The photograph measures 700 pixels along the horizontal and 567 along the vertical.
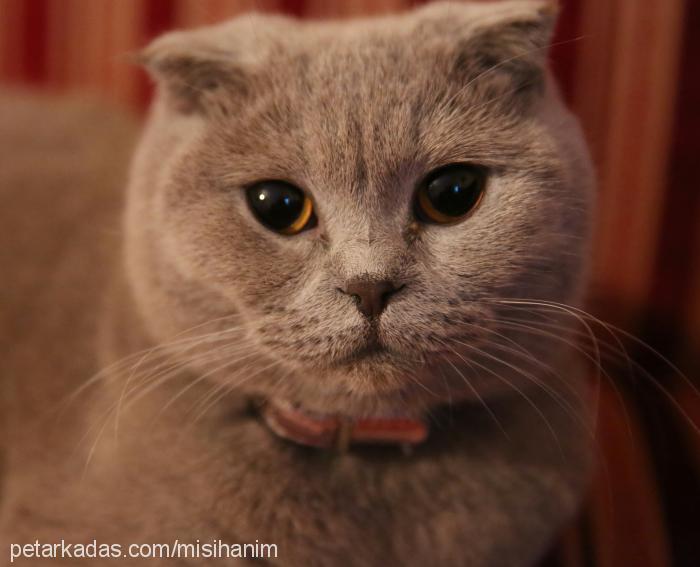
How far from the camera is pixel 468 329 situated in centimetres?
62

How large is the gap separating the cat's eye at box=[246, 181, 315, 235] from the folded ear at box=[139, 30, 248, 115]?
11 cm

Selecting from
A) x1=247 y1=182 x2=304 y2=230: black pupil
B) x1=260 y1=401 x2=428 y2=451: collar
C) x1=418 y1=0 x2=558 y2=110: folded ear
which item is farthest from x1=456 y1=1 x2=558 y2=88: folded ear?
x1=260 y1=401 x2=428 y2=451: collar

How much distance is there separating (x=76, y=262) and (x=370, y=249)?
1.91 ft

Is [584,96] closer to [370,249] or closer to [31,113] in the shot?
[370,249]

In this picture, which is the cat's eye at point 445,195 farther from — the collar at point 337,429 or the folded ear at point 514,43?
the collar at point 337,429

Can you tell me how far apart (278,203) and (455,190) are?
0.55 feet

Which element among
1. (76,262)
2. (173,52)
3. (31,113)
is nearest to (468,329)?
(173,52)

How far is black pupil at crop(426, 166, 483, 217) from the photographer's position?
2.16ft

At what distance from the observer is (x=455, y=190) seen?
2.17 ft

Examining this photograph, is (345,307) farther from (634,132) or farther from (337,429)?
(634,132)

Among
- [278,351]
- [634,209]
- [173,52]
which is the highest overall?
[173,52]

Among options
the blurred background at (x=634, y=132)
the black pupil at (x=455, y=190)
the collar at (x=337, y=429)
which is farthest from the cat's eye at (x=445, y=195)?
the blurred background at (x=634, y=132)

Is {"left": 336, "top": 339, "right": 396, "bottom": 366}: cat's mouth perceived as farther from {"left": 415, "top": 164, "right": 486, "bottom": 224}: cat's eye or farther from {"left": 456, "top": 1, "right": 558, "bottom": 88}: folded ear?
{"left": 456, "top": 1, "right": 558, "bottom": 88}: folded ear

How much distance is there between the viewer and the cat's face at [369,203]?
0.62 meters
